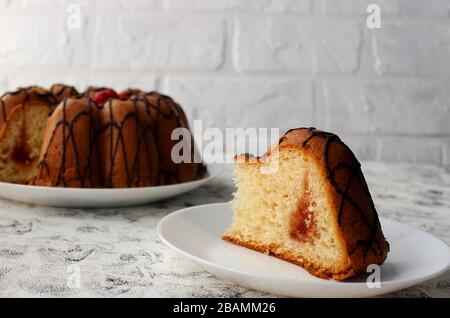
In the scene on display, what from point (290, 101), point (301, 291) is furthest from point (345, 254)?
point (290, 101)

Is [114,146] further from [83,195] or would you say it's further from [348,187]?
[348,187]

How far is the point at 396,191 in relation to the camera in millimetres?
1739

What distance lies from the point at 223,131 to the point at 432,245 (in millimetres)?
1486

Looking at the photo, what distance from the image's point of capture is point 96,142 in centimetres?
144

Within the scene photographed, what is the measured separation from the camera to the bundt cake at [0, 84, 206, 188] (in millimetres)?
1398

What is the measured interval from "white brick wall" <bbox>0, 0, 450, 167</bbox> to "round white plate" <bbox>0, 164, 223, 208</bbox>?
1.06m

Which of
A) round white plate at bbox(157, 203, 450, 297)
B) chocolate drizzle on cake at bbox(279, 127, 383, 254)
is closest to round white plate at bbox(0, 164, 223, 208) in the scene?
round white plate at bbox(157, 203, 450, 297)

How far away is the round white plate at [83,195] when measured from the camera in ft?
4.27

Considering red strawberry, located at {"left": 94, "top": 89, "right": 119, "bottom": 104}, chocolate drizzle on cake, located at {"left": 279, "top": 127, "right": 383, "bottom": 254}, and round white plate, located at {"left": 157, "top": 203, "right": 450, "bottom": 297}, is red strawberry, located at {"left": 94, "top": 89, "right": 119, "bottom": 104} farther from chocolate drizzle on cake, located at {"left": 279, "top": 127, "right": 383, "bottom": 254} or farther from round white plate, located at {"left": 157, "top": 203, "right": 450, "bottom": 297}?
chocolate drizzle on cake, located at {"left": 279, "top": 127, "right": 383, "bottom": 254}

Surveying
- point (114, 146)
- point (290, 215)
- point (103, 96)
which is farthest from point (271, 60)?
point (290, 215)

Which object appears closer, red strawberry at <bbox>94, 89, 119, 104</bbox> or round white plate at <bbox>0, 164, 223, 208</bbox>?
round white plate at <bbox>0, 164, 223, 208</bbox>

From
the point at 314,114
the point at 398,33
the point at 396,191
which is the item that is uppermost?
the point at 398,33
